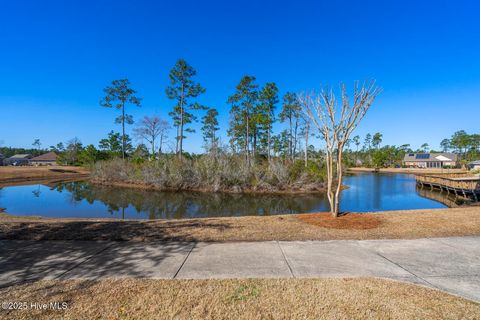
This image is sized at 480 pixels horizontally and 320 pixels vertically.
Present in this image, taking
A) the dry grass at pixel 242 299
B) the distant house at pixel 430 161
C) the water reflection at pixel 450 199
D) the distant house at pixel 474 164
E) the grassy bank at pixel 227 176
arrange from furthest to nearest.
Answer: the distant house at pixel 430 161, the distant house at pixel 474 164, the grassy bank at pixel 227 176, the water reflection at pixel 450 199, the dry grass at pixel 242 299

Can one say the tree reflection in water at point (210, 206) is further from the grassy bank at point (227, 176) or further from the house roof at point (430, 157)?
the house roof at point (430, 157)

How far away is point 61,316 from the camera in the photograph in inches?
100.0

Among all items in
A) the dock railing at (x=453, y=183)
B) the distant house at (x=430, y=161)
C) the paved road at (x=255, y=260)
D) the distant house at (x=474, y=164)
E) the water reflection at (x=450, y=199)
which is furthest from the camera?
the distant house at (x=430, y=161)

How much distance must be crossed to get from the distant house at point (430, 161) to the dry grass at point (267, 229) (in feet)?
275

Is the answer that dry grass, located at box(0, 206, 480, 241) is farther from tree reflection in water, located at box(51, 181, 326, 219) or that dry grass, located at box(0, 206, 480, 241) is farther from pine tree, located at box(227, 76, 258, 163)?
pine tree, located at box(227, 76, 258, 163)

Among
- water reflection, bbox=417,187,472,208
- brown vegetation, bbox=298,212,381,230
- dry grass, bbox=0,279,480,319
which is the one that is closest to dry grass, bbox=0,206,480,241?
brown vegetation, bbox=298,212,381,230

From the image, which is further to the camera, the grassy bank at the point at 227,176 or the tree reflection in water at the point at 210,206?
the grassy bank at the point at 227,176

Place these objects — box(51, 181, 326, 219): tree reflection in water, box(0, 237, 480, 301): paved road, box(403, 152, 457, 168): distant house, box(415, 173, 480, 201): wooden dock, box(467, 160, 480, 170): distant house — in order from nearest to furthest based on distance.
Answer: box(0, 237, 480, 301): paved road, box(51, 181, 326, 219): tree reflection in water, box(415, 173, 480, 201): wooden dock, box(467, 160, 480, 170): distant house, box(403, 152, 457, 168): distant house

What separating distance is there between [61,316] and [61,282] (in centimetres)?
95

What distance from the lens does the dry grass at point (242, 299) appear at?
2.56 metres

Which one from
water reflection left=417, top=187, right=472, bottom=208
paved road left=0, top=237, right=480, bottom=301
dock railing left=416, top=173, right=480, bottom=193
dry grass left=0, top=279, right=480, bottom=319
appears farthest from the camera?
dock railing left=416, top=173, right=480, bottom=193

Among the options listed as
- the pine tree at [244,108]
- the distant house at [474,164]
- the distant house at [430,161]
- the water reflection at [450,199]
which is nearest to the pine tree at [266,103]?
the pine tree at [244,108]

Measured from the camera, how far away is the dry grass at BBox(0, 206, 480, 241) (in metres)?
5.49

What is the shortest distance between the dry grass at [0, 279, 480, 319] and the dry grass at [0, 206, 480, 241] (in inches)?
85.7
